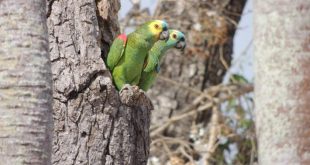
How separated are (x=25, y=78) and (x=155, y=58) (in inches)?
84.8

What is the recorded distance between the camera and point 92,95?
3463 millimetres

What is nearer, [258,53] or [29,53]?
[29,53]

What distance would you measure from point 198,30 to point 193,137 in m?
0.83

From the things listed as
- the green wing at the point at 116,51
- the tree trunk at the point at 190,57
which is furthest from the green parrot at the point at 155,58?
the tree trunk at the point at 190,57

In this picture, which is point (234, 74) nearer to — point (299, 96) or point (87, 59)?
point (87, 59)

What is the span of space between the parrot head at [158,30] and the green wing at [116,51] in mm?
343

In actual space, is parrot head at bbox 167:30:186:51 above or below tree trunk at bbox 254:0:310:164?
above

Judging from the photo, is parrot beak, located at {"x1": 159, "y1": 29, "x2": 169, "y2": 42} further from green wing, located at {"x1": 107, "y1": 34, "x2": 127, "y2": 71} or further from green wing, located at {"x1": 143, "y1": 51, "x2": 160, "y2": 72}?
green wing, located at {"x1": 107, "y1": 34, "x2": 127, "y2": 71}

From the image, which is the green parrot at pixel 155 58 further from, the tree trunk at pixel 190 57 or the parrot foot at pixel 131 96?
the tree trunk at pixel 190 57

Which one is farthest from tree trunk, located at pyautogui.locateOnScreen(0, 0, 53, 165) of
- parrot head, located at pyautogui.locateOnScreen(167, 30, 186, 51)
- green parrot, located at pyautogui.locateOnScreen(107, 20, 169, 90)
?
parrot head, located at pyautogui.locateOnScreen(167, 30, 186, 51)

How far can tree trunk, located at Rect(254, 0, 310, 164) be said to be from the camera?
2756 millimetres

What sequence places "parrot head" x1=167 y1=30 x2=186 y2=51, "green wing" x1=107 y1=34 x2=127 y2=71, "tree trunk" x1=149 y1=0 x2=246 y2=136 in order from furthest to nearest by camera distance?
"tree trunk" x1=149 y1=0 x2=246 y2=136 → "parrot head" x1=167 y1=30 x2=186 y2=51 → "green wing" x1=107 y1=34 x2=127 y2=71

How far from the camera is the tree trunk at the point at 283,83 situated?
108 inches

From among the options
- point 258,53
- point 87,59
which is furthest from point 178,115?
point 258,53
